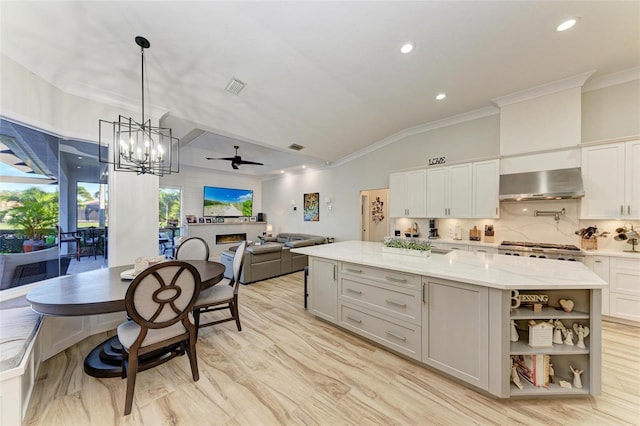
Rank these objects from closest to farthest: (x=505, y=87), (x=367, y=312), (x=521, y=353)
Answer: (x=521, y=353) → (x=367, y=312) → (x=505, y=87)

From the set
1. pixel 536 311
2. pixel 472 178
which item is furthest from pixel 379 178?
pixel 536 311

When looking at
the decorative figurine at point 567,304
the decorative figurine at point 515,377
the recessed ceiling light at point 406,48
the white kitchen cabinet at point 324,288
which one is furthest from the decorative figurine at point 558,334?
the recessed ceiling light at point 406,48

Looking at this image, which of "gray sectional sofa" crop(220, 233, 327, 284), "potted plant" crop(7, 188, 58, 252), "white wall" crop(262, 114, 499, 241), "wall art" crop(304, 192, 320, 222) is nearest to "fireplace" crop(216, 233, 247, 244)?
"white wall" crop(262, 114, 499, 241)

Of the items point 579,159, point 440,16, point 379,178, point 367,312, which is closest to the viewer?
point 440,16

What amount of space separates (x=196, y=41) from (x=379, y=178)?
4656mm

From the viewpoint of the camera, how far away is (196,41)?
8.27 ft

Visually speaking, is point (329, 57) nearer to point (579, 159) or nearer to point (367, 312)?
point (367, 312)

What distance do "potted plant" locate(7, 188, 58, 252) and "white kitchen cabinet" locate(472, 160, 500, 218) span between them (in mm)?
6116

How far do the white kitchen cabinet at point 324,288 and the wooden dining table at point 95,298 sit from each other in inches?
46.7

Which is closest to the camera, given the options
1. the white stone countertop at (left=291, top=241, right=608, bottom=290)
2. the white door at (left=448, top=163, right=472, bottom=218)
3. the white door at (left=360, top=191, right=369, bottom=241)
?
the white stone countertop at (left=291, top=241, right=608, bottom=290)

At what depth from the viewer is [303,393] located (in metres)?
1.87

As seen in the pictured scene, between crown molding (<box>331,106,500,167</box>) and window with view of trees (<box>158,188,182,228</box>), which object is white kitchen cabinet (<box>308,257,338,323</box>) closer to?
crown molding (<box>331,106,500,167</box>)

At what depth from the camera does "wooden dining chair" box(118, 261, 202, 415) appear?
1656 mm

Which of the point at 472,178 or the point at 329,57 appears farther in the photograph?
the point at 472,178
